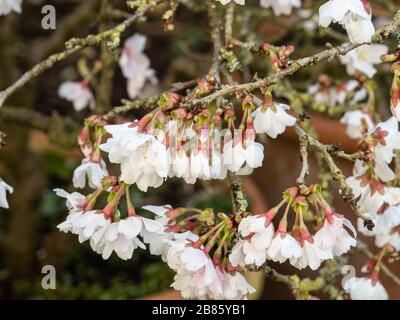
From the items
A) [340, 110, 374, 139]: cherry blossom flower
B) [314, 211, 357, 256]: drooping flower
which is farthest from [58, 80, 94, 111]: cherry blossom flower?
[314, 211, 357, 256]: drooping flower

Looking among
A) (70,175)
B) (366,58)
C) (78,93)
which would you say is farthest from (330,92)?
(70,175)

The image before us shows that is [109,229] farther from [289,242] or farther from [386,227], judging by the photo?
[386,227]

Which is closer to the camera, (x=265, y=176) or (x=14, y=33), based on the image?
(x=14, y=33)

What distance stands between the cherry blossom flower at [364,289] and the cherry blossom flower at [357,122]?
23 centimetres

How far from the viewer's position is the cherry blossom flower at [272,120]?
808mm

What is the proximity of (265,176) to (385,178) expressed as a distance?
42.3 inches

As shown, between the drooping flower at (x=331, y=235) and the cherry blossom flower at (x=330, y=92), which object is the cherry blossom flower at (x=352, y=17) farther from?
the cherry blossom flower at (x=330, y=92)

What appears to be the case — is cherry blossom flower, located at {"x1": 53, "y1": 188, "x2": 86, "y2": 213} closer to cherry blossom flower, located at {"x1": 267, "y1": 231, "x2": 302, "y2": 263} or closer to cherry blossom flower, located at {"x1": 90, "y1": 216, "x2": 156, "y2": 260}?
cherry blossom flower, located at {"x1": 90, "y1": 216, "x2": 156, "y2": 260}

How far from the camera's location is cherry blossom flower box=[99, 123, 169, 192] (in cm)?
72

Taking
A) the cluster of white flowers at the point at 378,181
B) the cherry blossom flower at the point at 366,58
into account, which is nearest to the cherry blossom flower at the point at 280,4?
the cherry blossom flower at the point at 366,58

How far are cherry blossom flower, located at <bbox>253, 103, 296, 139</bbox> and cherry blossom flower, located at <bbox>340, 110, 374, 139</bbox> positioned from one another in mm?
305
